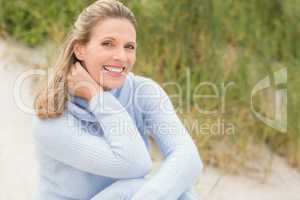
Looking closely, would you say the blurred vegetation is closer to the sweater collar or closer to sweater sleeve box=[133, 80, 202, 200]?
sweater sleeve box=[133, 80, 202, 200]

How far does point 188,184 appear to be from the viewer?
68.6 inches

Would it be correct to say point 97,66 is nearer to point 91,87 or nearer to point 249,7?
point 91,87

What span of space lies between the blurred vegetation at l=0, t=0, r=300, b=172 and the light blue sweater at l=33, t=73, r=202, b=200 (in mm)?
1336

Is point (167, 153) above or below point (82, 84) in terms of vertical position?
below

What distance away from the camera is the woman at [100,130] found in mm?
1663

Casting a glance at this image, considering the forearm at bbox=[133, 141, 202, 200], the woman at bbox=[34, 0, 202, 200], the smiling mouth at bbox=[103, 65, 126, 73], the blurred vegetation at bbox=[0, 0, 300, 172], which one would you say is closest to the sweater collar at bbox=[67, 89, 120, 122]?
the woman at bbox=[34, 0, 202, 200]

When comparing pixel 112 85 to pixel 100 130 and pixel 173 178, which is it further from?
pixel 173 178

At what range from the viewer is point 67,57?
1.75 metres

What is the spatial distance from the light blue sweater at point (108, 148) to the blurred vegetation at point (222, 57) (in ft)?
4.38

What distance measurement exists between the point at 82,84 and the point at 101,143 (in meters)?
0.18

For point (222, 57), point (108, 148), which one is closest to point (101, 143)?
point (108, 148)

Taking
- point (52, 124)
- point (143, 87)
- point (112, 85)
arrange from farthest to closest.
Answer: point (143, 87), point (112, 85), point (52, 124)

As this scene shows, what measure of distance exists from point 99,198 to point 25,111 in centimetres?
176

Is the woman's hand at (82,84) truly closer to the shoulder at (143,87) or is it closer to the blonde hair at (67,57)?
the blonde hair at (67,57)
